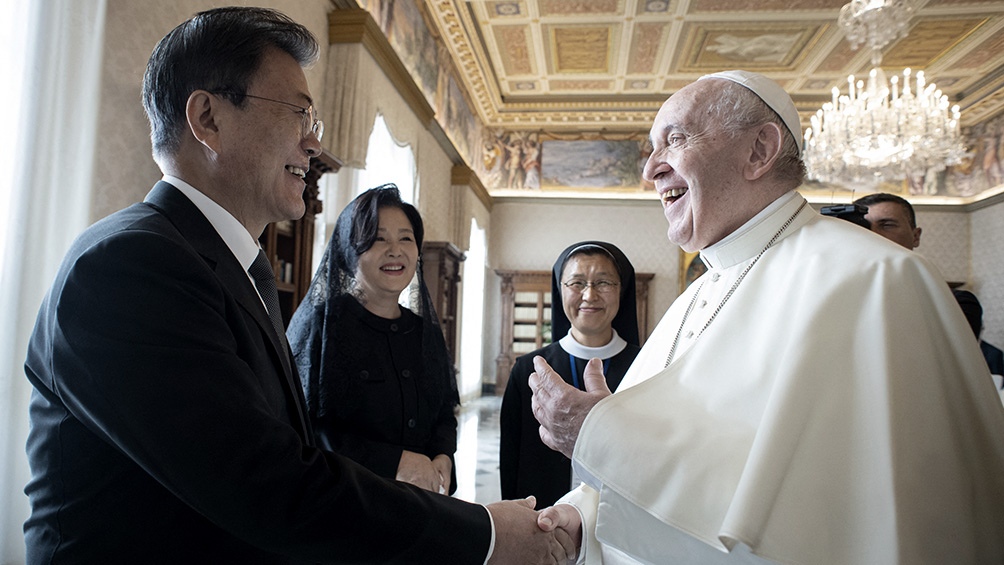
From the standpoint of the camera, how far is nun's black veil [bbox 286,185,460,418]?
2.41m

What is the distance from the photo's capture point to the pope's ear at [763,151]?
5.94 feet

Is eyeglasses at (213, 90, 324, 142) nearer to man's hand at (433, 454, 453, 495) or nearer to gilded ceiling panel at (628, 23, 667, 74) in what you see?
man's hand at (433, 454, 453, 495)

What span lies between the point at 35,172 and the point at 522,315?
44.0 ft

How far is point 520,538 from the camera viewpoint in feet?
5.01

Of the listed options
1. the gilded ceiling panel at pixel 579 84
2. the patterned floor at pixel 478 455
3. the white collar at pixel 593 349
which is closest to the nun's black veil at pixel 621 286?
the white collar at pixel 593 349

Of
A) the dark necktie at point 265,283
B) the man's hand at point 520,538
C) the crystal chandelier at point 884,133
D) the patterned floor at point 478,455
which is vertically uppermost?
the crystal chandelier at point 884,133

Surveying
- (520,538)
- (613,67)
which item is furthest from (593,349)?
(613,67)

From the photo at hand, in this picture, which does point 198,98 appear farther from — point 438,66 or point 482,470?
point 438,66

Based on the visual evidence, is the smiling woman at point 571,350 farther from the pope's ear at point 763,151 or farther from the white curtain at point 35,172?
the white curtain at point 35,172

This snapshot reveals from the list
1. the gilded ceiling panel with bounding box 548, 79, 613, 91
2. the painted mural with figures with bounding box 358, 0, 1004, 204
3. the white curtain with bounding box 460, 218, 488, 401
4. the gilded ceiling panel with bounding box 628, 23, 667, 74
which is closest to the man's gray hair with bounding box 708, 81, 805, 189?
the painted mural with figures with bounding box 358, 0, 1004, 204

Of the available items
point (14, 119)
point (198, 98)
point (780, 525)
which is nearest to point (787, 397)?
point (780, 525)

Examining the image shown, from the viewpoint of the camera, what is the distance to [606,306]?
121 inches

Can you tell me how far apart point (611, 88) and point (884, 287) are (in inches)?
512

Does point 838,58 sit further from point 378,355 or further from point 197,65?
point 197,65
